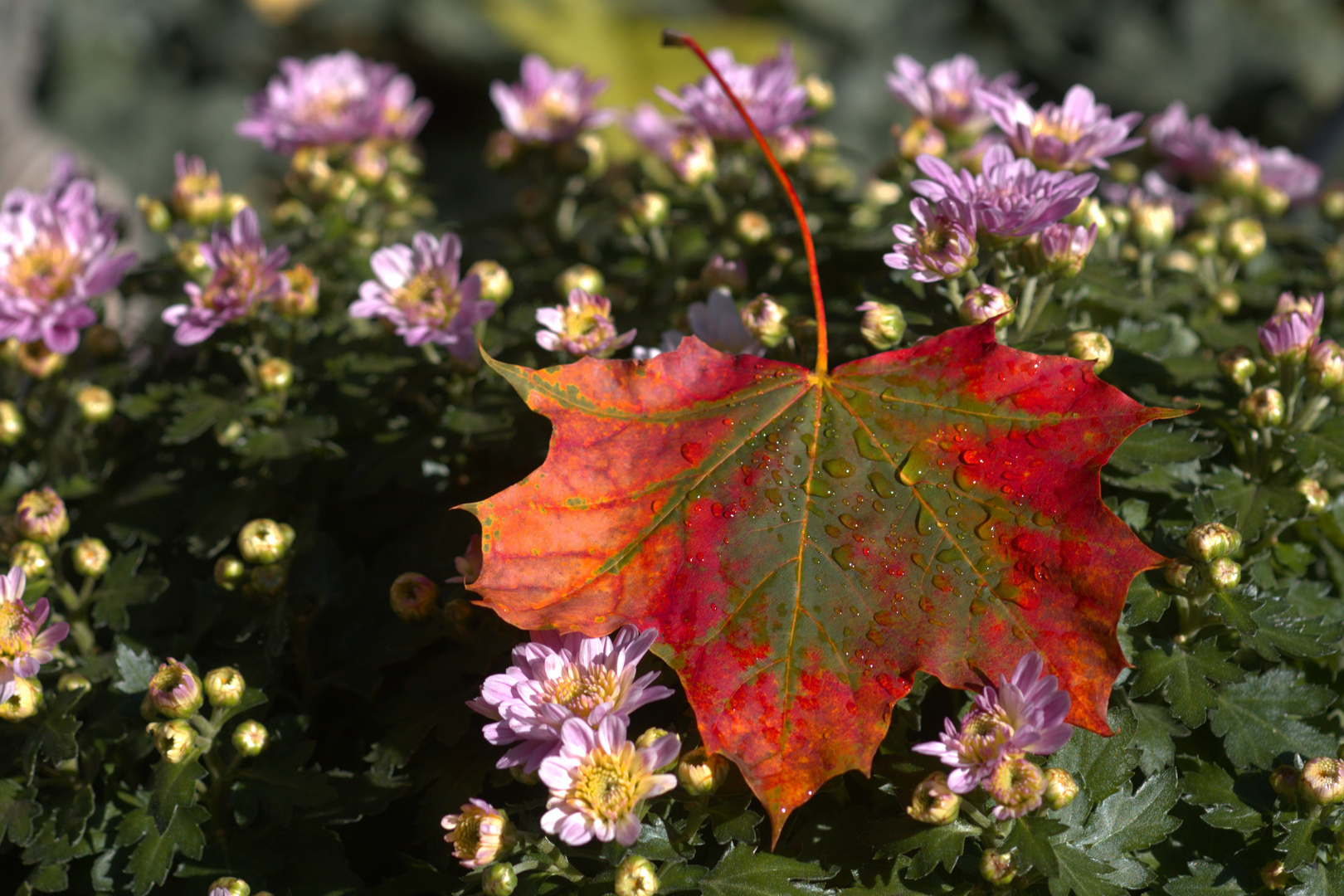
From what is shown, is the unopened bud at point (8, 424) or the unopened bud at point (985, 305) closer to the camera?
the unopened bud at point (985, 305)

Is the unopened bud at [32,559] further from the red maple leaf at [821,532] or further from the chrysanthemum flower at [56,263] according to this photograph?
the red maple leaf at [821,532]

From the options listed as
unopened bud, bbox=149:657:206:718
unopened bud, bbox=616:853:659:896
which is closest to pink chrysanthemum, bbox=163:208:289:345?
unopened bud, bbox=149:657:206:718

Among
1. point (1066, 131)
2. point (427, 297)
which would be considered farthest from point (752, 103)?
point (427, 297)

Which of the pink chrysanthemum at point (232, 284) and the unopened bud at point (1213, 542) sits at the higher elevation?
the unopened bud at point (1213, 542)

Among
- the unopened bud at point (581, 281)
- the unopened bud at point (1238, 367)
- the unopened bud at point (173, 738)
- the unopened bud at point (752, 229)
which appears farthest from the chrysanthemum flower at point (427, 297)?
the unopened bud at point (1238, 367)

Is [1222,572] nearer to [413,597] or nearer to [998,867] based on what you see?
[998,867]

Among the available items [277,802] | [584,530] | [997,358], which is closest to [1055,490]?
[997,358]

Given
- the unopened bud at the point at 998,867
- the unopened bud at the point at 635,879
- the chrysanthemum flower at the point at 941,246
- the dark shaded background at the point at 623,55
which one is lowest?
the dark shaded background at the point at 623,55

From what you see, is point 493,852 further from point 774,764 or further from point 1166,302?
point 1166,302

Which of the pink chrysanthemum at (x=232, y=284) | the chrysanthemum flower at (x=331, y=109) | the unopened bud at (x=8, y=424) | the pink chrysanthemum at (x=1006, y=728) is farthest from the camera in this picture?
the chrysanthemum flower at (x=331, y=109)

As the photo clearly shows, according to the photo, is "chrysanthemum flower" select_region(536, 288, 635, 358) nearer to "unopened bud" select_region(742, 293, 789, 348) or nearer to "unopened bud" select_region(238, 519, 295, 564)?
"unopened bud" select_region(742, 293, 789, 348)
